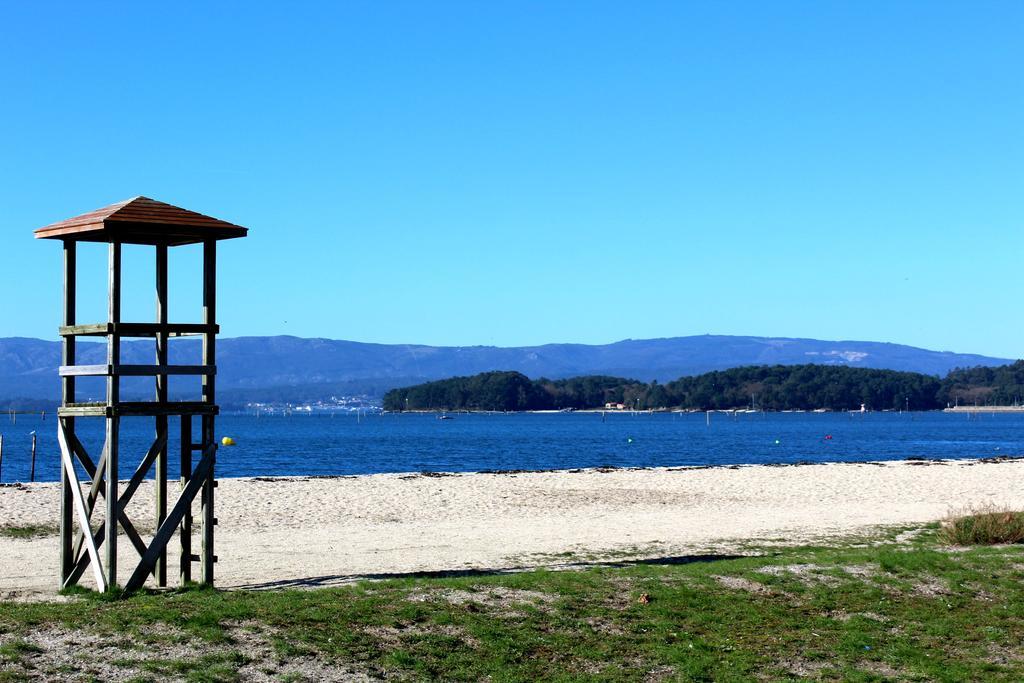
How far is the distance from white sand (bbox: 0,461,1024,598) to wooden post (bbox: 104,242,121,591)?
1269 mm

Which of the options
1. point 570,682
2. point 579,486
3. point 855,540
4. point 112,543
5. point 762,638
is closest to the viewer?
point 570,682

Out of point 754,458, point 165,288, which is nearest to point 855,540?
point 165,288

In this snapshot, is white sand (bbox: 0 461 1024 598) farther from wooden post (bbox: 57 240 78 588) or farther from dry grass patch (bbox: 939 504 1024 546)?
dry grass patch (bbox: 939 504 1024 546)

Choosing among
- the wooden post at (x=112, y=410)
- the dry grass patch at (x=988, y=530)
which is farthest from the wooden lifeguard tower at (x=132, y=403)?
the dry grass patch at (x=988, y=530)

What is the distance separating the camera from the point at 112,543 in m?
15.5

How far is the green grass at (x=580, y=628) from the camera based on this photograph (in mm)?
12273

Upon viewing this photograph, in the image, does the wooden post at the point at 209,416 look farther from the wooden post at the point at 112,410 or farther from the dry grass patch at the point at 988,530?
the dry grass patch at the point at 988,530

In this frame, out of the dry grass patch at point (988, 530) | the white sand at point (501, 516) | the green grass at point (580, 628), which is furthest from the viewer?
the dry grass patch at point (988, 530)

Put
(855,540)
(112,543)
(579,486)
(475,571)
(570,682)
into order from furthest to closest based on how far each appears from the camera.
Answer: (579,486) → (855,540) → (475,571) → (112,543) → (570,682)

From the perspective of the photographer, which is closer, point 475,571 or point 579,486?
point 475,571

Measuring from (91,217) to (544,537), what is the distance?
34.8ft

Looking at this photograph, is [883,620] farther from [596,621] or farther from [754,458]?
[754,458]

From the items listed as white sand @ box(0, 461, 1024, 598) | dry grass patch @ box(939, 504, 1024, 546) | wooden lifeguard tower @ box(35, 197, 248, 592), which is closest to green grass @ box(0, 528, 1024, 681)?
wooden lifeguard tower @ box(35, 197, 248, 592)

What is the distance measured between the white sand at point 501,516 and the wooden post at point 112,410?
1269 mm
